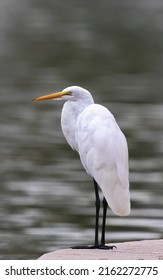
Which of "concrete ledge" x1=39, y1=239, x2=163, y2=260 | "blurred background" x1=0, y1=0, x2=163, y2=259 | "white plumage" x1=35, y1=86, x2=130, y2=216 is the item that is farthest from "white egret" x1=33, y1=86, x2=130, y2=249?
"blurred background" x1=0, y1=0, x2=163, y2=259

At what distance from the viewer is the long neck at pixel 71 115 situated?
6293 mm

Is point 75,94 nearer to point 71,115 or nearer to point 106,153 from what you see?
point 71,115

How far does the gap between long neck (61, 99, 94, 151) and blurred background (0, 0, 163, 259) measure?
1.81 m

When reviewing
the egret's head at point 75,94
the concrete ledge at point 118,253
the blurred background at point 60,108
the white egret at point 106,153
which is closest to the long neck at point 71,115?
the egret's head at point 75,94

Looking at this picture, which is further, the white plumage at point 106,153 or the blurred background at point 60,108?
the blurred background at point 60,108

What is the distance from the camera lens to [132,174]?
392 inches

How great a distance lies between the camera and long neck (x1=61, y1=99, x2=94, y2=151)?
20.6 ft

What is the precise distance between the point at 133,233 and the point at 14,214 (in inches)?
39.1

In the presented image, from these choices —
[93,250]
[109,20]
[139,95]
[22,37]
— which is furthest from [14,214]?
[109,20]

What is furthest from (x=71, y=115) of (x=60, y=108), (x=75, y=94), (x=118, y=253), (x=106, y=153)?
(x=60, y=108)

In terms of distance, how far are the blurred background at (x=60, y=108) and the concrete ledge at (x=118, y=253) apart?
2.11m

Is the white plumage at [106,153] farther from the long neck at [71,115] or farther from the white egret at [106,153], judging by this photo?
the long neck at [71,115]

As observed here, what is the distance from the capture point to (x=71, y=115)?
20.9 feet

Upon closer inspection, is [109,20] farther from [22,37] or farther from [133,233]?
[133,233]
